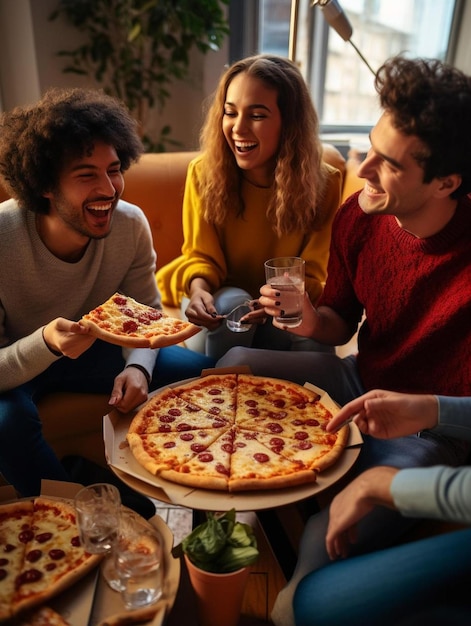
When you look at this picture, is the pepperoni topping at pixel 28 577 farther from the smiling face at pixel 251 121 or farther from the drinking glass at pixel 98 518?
the smiling face at pixel 251 121

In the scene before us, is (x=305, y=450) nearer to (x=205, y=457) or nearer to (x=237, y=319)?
(x=205, y=457)

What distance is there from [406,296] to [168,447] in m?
1.01

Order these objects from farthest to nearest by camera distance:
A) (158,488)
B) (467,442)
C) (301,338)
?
(301,338)
(467,442)
(158,488)

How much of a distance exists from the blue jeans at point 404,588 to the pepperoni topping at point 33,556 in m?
0.80

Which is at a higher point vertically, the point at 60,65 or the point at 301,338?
the point at 60,65

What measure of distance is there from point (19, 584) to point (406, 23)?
5233 mm

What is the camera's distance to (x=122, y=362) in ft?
8.44

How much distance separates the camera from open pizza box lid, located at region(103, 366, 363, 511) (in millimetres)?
1630

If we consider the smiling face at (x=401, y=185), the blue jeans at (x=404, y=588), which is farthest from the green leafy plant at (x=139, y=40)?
the blue jeans at (x=404, y=588)

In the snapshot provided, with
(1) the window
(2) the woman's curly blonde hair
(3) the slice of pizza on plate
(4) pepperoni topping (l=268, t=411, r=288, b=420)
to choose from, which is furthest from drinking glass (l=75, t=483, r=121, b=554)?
(1) the window

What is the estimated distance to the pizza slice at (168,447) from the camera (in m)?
1.76

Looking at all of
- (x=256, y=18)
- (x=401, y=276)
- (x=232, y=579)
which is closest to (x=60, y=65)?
(x=256, y=18)

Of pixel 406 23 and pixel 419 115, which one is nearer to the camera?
pixel 419 115

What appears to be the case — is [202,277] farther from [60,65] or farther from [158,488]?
[60,65]
